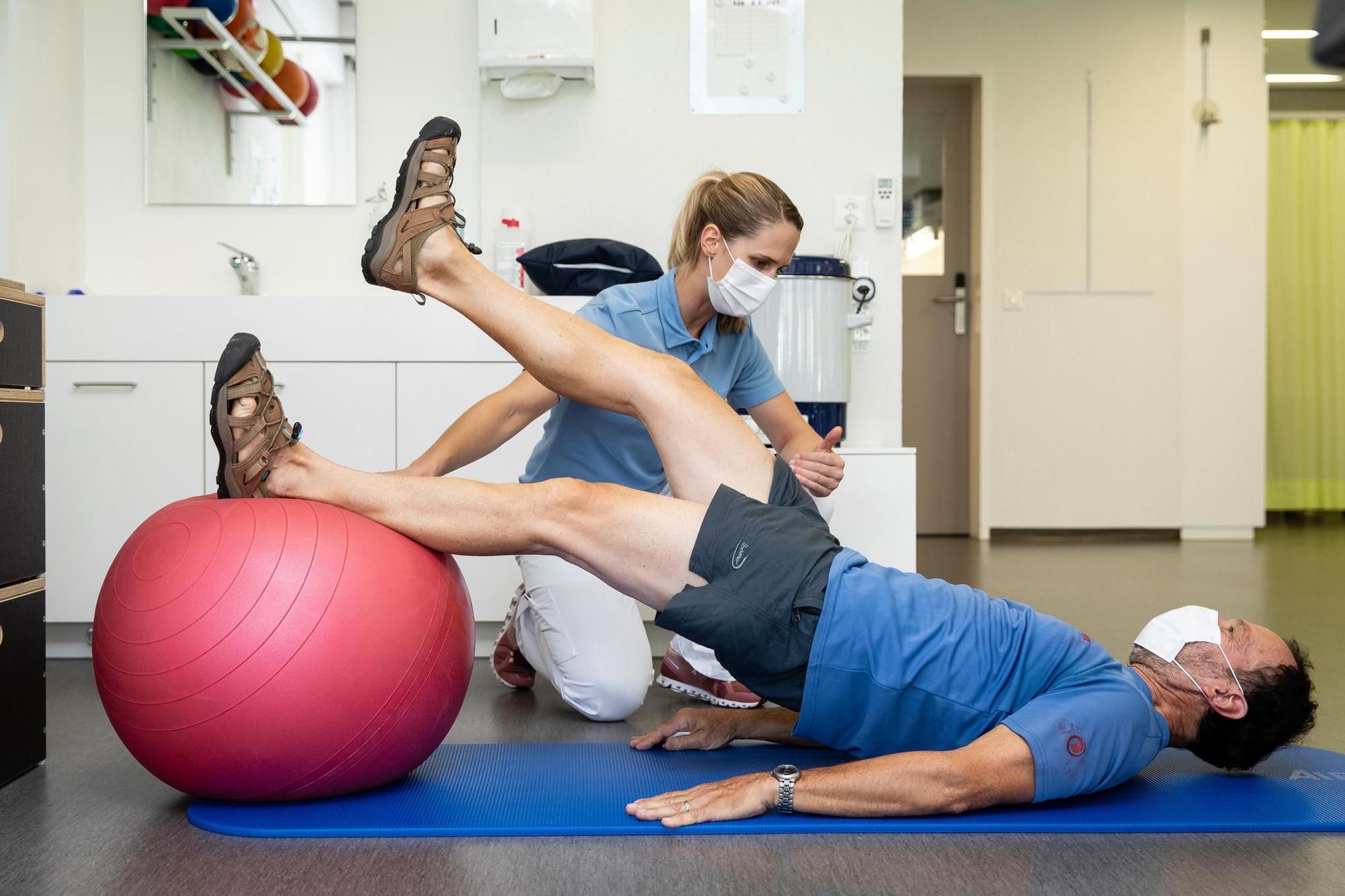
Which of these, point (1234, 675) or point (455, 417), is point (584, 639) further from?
point (1234, 675)

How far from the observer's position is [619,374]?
1.85 m

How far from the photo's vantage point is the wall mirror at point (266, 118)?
366cm

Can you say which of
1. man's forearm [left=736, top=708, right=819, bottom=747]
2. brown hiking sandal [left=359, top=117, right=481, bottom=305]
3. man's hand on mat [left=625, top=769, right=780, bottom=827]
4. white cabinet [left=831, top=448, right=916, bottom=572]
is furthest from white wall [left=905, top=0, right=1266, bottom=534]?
man's hand on mat [left=625, top=769, right=780, bottom=827]

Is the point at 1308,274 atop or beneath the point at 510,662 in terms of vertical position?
atop

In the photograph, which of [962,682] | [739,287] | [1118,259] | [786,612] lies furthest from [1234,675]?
[1118,259]

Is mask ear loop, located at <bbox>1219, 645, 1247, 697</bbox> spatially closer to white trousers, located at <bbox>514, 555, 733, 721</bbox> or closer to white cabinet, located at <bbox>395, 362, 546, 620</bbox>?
white trousers, located at <bbox>514, 555, 733, 721</bbox>

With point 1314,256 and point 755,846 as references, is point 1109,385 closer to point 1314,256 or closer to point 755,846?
point 1314,256

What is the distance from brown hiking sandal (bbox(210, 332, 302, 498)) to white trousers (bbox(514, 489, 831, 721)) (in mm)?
733

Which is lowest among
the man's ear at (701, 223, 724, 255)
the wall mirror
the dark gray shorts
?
the dark gray shorts

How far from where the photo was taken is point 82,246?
364 cm

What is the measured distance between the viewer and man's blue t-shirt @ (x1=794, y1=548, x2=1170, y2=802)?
5.25 ft

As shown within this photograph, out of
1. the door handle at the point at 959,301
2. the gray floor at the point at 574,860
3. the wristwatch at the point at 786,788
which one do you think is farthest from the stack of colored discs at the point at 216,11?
the door handle at the point at 959,301

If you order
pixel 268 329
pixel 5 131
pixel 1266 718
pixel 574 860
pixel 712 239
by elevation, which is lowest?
pixel 574 860

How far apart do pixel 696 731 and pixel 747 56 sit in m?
2.41
